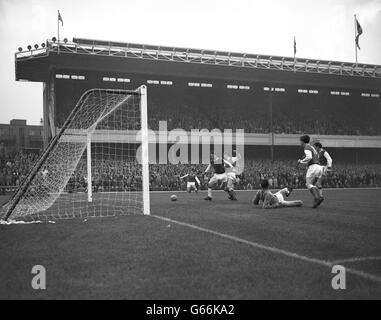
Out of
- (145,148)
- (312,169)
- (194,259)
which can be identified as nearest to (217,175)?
(312,169)

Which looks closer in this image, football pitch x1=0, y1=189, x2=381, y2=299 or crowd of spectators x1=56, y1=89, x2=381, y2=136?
football pitch x1=0, y1=189, x2=381, y2=299

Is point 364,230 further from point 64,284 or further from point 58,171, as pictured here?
point 58,171

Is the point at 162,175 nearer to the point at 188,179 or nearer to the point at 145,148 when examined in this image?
the point at 188,179

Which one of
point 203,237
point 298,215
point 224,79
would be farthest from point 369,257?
point 224,79

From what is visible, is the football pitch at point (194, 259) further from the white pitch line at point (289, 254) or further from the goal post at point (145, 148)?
the goal post at point (145, 148)

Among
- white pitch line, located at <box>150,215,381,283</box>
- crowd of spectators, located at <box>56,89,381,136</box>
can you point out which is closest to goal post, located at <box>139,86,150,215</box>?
white pitch line, located at <box>150,215,381,283</box>

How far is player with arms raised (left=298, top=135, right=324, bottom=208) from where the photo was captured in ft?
38.2

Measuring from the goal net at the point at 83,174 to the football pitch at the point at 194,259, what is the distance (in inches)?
93.3

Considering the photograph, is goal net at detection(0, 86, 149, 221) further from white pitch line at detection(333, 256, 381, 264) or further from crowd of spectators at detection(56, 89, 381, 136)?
crowd of spectators at detection(56, 89, 381, 136)

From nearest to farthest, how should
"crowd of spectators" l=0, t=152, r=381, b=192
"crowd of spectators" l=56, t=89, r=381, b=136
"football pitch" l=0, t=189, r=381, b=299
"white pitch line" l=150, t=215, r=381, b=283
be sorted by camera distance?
"football pitch" l=0, t=189, r=381, b=299
"white pitch line" l=150, t=215, r=381, b=283
"crowd of spectators" l=0, t=152, r=381, b=192
"crowd of spectators" l=56, t=89, r=381, b=136

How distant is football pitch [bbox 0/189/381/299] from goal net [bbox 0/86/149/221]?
2371mm
